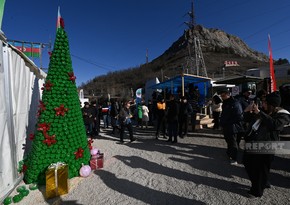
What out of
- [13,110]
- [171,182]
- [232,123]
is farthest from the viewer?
[232,123]

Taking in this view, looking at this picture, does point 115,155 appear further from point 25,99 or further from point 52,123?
point 25,99

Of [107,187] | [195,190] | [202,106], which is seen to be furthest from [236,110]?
[202,106]

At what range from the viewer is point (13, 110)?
383 centimetres

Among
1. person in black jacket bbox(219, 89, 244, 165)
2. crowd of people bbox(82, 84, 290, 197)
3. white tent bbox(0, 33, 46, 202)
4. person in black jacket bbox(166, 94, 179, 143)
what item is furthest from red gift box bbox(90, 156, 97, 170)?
person in black jacket bbox(219, 89, 244, 165)

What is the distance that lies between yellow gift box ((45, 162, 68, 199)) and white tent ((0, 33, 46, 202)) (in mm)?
745

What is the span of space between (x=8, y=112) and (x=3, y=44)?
1272 mm

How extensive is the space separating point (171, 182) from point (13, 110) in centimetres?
359

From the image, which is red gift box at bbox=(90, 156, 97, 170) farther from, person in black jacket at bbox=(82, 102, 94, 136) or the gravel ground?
person in black jacket at bbox=(82, 102, 94, 136)

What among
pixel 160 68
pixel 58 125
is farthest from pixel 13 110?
pixel 160 68

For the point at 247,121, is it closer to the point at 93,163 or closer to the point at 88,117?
the point at 93,163

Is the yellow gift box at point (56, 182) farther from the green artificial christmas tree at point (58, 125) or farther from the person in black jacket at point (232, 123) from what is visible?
the person in black jacket at point (232, 123)

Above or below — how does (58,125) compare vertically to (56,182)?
above

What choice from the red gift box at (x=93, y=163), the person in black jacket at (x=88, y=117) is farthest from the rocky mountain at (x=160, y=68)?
the red gift box at (x=93, y=163)

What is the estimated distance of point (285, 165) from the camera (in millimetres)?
4129
